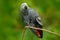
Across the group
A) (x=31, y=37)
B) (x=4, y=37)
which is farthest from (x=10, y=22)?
(x=31, y=37)

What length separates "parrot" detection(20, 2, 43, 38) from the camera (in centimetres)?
41

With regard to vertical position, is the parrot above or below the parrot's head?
below

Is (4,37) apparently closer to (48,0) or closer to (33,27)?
(48,0)

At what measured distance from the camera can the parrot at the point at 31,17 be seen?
411 millimetres

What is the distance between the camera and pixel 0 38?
82 cm

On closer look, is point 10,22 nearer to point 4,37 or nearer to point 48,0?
point 4,37

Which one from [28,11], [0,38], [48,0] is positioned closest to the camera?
[28,11]

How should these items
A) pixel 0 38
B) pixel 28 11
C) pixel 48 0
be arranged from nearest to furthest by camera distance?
pixel 28 11, pixel 0 38, pixel 48 0

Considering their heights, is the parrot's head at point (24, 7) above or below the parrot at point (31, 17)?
above

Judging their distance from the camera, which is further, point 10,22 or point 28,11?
point 10,22

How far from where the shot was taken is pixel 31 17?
1.41 ft

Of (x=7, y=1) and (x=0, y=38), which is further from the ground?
(x=7, y=1)

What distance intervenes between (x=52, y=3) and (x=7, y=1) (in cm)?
25

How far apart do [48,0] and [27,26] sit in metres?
0.54
